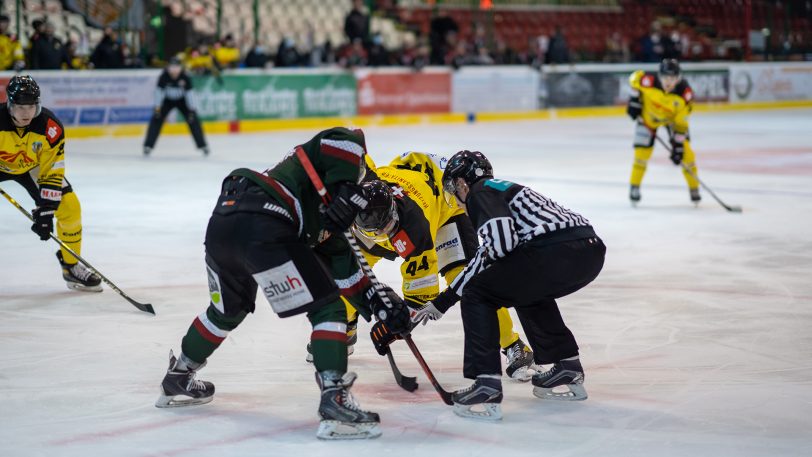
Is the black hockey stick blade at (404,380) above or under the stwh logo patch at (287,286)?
under

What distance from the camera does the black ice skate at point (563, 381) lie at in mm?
4594

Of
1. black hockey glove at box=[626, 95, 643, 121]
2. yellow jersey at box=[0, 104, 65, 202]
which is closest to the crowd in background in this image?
black hockey glove at box=[626, 95, 643, 121]

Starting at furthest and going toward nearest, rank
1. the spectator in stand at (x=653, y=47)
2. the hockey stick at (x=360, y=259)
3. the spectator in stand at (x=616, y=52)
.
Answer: the spectator in stand at (x=616, y=52)
the spectator in stand at (x=653, y=47)
the hockey stick at (x=360, y=259)

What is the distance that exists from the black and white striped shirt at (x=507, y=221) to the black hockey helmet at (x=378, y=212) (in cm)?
30

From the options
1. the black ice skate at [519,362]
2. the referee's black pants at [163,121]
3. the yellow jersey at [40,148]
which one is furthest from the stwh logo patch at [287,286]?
the referee's black pants at [163,121]

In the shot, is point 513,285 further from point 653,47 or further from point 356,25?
point 653,47

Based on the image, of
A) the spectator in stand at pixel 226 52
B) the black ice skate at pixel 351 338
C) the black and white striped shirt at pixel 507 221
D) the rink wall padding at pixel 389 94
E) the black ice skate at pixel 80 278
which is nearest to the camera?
the black and white striped shirt at pixel 507 221

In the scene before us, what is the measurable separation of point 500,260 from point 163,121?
12173 mm

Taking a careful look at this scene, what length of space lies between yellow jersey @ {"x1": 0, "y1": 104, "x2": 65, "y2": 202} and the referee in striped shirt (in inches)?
122

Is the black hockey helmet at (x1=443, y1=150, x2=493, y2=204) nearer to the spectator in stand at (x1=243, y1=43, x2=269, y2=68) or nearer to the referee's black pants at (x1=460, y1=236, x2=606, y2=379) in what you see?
the referee's black pants at (x1=460, y1=236, x2=606, y2=379)

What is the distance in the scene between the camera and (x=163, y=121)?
15898mm

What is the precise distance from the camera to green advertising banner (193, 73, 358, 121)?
63.7ft

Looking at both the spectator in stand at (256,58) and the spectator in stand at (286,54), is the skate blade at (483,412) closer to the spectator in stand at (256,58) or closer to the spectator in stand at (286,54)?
the spectator in stand at (256,58)

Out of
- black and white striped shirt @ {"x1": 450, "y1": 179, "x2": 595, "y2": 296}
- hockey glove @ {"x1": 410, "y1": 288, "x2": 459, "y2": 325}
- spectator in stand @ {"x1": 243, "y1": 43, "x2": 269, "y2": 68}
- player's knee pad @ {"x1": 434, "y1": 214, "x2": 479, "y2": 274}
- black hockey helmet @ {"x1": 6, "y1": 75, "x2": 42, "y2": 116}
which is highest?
spectator in stand @ {"x1": 243, "y1": 43, "x2": 269, "y2": 68}
